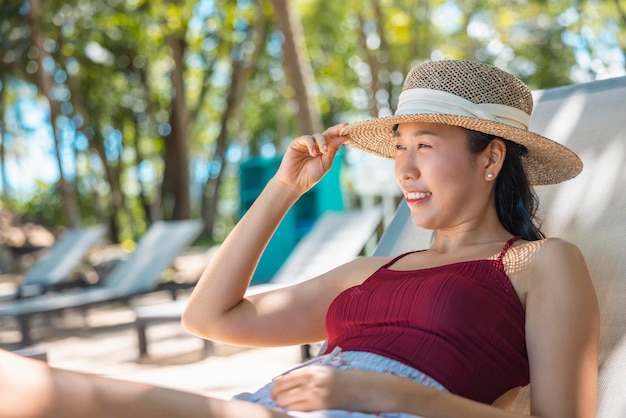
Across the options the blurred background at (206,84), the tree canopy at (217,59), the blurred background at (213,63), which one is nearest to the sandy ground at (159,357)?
the blurred background at (206,84)

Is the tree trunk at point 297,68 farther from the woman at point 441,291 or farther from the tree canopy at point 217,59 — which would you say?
the woman at point 441,291

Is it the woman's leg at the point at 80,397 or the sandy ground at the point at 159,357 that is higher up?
the woman's leg at the point at 80,397

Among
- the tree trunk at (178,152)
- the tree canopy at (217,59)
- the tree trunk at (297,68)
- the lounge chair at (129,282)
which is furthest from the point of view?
the tree trunk at (178,152)

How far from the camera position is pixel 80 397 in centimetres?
131

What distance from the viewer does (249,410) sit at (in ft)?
5.06

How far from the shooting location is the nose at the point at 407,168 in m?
2.28

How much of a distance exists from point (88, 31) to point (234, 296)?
739 inches

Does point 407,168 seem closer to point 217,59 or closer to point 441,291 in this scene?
point 441,291

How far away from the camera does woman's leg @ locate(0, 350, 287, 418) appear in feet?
4.10

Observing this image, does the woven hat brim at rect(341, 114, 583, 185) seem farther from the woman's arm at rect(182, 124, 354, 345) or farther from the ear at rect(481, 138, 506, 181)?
the woman's arm at rect(182, 124, 354, 345)

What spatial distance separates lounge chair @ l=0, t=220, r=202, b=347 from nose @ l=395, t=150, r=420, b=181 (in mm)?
6204

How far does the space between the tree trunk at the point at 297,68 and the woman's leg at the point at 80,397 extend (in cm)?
912

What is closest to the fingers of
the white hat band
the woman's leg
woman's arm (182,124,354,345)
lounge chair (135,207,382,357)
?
woman's arm (182,124,354,345)

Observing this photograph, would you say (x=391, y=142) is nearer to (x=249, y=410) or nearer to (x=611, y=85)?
(x=611, y=85)
